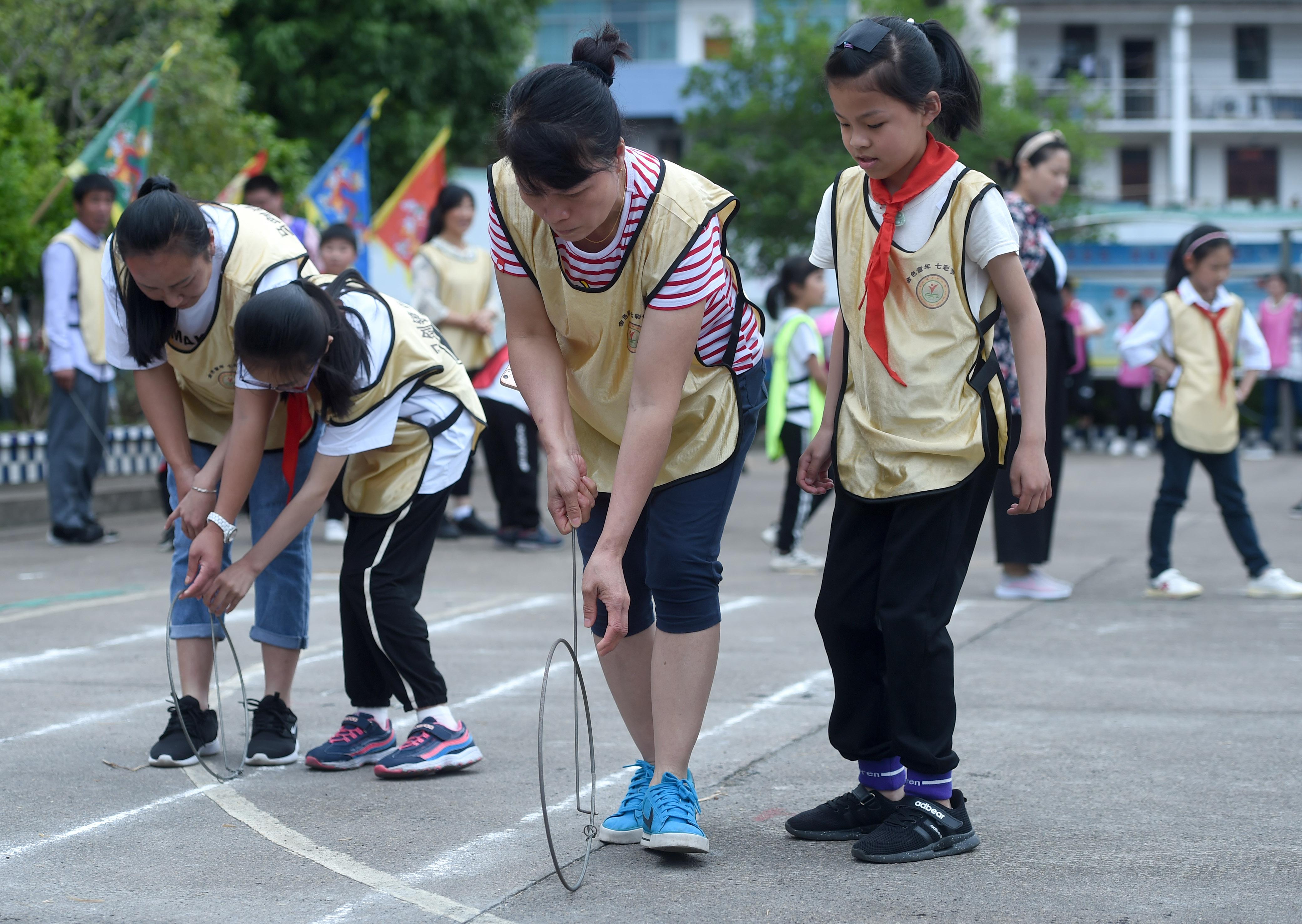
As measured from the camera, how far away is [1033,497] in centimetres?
325

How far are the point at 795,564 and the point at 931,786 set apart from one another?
4900 mm

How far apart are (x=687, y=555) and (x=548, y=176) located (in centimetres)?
86

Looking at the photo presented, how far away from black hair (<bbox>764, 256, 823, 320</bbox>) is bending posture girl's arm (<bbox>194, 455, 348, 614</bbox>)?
453cm

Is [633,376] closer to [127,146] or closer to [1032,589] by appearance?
[1032,589]

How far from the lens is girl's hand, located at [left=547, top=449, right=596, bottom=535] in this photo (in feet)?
9.91

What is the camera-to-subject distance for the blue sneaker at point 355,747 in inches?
156

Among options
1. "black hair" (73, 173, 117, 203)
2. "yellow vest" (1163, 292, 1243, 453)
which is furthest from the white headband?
"black hair" (73, 173, 117, 203)

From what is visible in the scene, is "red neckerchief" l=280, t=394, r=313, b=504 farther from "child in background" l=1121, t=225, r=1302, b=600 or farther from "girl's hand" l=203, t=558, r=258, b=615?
"child in background" l=1121, t=225, r=1302, b=600

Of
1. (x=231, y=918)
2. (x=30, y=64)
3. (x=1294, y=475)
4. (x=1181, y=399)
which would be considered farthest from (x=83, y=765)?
(x=1294, y=475)

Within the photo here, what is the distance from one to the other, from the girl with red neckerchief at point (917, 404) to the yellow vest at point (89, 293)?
6716 millimetres

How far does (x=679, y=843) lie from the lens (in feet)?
9.98

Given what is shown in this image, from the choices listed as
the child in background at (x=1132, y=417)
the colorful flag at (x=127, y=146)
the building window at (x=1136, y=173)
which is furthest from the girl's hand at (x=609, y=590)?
the building window at (x=1136, y=173)

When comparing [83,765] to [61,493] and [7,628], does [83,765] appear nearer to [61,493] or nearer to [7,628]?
[7,628]

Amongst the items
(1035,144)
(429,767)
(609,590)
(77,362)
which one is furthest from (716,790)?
(77,362)
